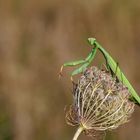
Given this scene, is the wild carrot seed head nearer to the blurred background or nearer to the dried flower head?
the dried flower head

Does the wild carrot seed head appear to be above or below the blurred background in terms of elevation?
below

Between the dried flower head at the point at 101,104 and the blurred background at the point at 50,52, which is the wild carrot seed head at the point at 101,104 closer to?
the dried flower head at the point at 101,104

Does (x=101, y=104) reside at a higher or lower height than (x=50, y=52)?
lower

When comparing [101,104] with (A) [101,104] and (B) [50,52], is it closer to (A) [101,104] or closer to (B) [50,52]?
(A) [101,104]

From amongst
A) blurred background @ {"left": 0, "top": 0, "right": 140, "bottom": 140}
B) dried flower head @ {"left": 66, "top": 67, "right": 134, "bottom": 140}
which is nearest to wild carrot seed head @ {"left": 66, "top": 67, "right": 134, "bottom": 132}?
dried flower head @ {"left": 66, "top": 67, "right": 134, "bottom": 140}

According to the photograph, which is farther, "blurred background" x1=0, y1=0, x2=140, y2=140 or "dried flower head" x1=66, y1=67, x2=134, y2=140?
"blurred background" x1=0, y1=0, x2=140, y2=140

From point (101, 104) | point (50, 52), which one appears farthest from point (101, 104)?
point (50, 52)

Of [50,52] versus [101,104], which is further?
[50,52]
